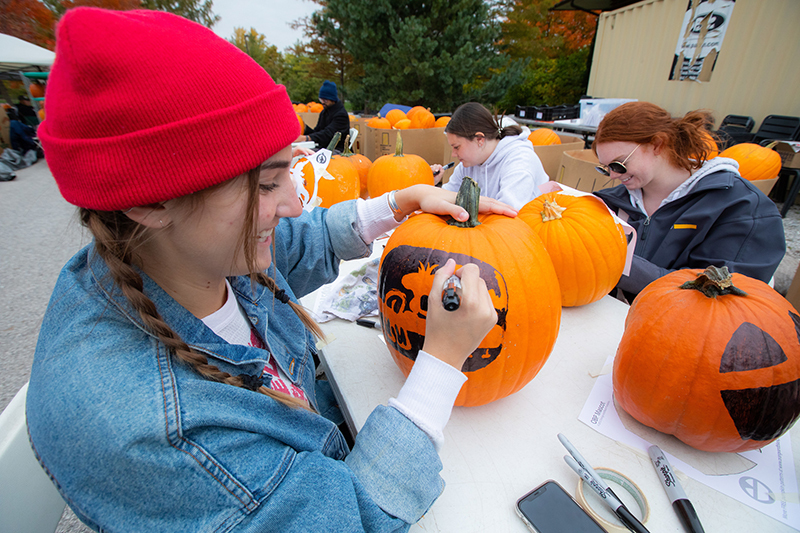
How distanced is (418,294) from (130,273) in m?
0.69

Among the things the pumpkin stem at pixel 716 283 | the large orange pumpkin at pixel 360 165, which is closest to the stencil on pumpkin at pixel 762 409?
the pumpkin stem at pixel 716 283

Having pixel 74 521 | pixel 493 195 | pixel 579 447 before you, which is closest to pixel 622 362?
pixel 579 447

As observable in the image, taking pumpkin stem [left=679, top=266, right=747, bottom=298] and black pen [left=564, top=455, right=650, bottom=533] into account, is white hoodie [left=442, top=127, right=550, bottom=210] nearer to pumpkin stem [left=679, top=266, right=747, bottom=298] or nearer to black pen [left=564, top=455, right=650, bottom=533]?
pumpkin stem [left=679, top=266, right=747, bottom=298]

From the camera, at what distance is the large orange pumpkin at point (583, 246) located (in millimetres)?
1506

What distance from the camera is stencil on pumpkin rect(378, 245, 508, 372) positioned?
1.04m

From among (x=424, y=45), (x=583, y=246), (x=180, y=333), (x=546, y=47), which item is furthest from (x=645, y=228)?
(x=546, y=47)

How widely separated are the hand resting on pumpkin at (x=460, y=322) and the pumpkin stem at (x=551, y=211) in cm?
91

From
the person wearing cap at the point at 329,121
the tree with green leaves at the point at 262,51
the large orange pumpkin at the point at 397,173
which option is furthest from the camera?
the tree with green leaves at the point at 262,51

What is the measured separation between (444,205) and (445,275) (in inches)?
16.8

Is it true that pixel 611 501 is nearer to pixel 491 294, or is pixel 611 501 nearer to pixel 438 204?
pixel 491 294

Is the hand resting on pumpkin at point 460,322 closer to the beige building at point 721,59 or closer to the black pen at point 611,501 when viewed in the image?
the black pen at point 611,501

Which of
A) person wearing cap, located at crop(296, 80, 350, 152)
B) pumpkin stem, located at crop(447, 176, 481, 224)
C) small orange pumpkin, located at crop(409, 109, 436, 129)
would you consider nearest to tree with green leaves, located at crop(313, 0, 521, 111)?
small orange pumpkin, located at crop(409, 109, 436, 129)

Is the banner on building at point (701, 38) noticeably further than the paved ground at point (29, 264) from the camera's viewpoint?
Yes

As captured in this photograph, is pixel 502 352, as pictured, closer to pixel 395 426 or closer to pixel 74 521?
pixel 395 426
